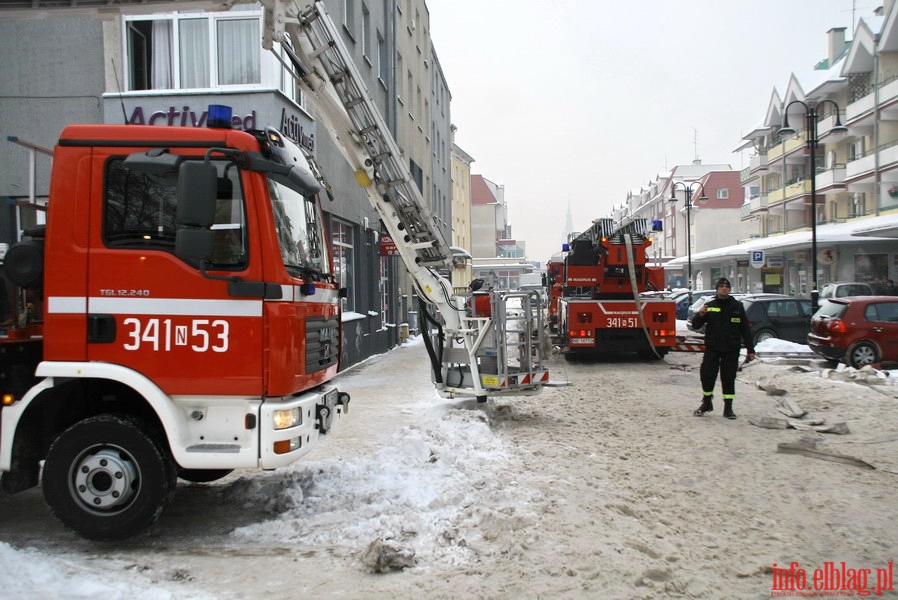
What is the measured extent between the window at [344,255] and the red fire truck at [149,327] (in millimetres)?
9877

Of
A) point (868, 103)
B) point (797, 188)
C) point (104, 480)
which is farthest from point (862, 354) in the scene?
point (797, 188)

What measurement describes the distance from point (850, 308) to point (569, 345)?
18.7 ft

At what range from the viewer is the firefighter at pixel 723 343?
8.74 m

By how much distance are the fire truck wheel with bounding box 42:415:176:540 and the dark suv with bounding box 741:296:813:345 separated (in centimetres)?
1719

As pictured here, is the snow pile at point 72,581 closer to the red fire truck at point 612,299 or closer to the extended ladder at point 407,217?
the extended ladder at point 407,217

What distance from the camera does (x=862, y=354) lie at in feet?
43.9

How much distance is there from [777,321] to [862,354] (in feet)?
16.8

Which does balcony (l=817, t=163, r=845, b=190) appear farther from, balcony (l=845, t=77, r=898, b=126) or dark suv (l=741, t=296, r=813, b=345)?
dark suv (l=741, t=296, r=813, b=345)

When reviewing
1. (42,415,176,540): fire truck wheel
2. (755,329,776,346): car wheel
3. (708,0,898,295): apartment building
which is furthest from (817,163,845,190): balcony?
(42,415,176,540): fire truck wheel

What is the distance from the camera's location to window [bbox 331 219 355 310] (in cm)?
1480

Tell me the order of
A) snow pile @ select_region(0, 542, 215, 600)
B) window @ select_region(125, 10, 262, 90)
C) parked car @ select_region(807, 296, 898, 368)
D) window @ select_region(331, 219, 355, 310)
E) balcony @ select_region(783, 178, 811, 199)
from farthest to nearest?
1. balcony @ select_region(783, 178, 811, 199)
2. window @ select_region(331, 219, 355, 310)
3. parked car @ select_region(807, 296, 898, 368)
4. window @ select_region(125, 10, 262, 90)
5. snow pile @ select_region(0, 542, 215, 600)

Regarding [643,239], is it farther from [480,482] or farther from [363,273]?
[480,482]

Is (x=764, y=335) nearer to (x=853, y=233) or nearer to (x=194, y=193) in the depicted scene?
Answer: (x=853, y=233)

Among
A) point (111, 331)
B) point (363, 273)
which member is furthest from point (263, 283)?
point (363, 273)
